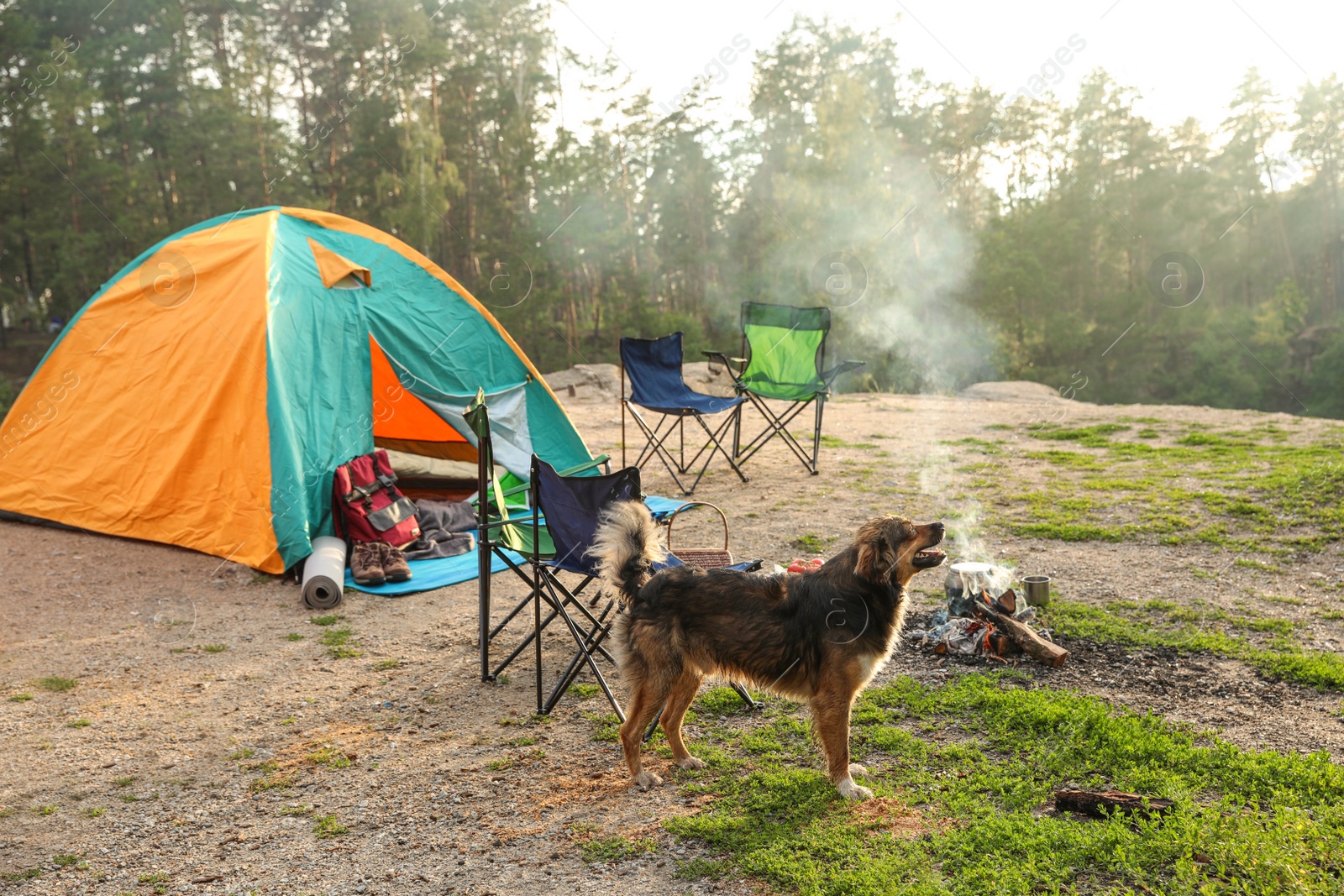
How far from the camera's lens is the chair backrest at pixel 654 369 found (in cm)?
722

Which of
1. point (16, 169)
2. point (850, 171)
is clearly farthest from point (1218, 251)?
point (16, 169)

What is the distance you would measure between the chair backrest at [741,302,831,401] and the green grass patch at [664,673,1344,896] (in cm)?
465

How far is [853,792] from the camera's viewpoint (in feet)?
9.29

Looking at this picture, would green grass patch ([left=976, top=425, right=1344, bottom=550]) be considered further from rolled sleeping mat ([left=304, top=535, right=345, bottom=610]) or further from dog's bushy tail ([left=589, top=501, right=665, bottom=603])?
rolled sleeping mat ([left=304, top=535, right=345, bottom=610])

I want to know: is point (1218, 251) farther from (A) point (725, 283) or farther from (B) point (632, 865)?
(B) point (632, 865)

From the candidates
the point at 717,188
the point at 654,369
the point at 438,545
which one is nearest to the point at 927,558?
the point at 438,545

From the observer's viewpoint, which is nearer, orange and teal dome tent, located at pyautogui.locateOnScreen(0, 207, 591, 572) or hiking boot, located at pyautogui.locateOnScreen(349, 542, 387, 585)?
hiking boot, located at pyautogui.locateOnScreen(349, 542, 387, 585)

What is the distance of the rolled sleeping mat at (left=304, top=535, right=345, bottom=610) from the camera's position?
15.9 ft

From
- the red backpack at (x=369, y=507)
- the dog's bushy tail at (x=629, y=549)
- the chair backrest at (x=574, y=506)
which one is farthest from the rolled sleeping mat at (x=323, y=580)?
the dog's bushy tail at (x=629, y=549)

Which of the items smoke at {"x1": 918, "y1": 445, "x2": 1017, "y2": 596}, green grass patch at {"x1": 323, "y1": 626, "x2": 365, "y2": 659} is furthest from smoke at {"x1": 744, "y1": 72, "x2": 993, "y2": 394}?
green grass patch at {"x1": 323, "y1": 626, "x2": 365, "y2": 659}

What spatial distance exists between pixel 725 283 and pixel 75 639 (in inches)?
887

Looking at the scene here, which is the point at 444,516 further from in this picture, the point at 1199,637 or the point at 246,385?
the point at 1199,637

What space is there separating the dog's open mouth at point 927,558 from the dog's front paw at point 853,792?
0.74m

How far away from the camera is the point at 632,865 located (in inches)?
100.0
